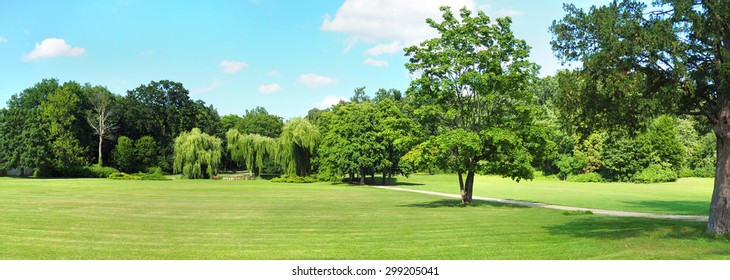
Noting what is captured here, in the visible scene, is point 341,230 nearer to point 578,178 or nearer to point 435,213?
point 435,213

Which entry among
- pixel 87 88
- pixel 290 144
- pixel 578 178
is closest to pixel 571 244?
pixel 290 144

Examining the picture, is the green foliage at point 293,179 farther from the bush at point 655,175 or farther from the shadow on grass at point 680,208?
the bush at point 655,175

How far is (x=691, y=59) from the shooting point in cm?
1471

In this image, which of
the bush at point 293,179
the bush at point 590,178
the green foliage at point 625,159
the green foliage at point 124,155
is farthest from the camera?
the green foliage at point 124,155

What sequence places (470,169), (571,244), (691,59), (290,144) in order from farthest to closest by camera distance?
(290,144), (470,169), (691,59), (571,244)

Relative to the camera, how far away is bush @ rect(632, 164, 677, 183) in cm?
6794

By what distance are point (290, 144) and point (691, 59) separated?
52.8 metres

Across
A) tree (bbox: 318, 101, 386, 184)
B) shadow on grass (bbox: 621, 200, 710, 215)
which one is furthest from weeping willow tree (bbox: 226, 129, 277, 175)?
shadow on grass (bbox: 621, 200, 710, 215)

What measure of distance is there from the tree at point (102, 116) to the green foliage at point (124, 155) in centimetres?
308

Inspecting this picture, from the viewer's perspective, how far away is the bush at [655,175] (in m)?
67.9

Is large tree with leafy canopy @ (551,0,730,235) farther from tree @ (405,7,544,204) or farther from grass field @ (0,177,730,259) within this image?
tree @ (405,7,544,204)

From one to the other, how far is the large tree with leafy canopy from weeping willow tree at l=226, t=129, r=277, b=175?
54.0 m

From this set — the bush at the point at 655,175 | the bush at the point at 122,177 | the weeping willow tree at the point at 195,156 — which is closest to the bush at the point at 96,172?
the bush at the point at 122,177

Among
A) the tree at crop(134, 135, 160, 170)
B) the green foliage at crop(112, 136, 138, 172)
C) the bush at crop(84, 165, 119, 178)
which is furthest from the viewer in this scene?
the tree at crop(134, 135, 160, 170)
